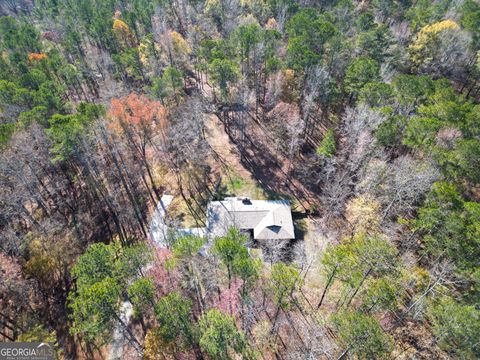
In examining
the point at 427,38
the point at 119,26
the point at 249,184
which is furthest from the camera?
the point at 119,26

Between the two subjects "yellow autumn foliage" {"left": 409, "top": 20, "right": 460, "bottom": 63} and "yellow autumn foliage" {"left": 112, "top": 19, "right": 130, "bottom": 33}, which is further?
"yellow autumn foliage" {"left": 112, "top": 19, "right": 130, "bottom": 33}

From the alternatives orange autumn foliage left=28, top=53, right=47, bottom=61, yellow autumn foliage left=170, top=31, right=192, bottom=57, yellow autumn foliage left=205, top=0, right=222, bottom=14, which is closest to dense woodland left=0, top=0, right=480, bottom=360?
yellow autumn foliage left=170, top=31, right=192, bottom=57

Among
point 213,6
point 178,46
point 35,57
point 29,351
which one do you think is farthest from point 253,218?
point 213,6

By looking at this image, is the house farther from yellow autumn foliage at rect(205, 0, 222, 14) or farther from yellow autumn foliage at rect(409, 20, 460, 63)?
yellow autumn foliage at rect(205, 0, 222, 14)

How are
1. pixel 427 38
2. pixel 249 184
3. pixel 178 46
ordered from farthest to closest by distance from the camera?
pixel 178 46
pixel 427 38
pixel 249 184

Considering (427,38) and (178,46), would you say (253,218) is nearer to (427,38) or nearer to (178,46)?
(178,46)
